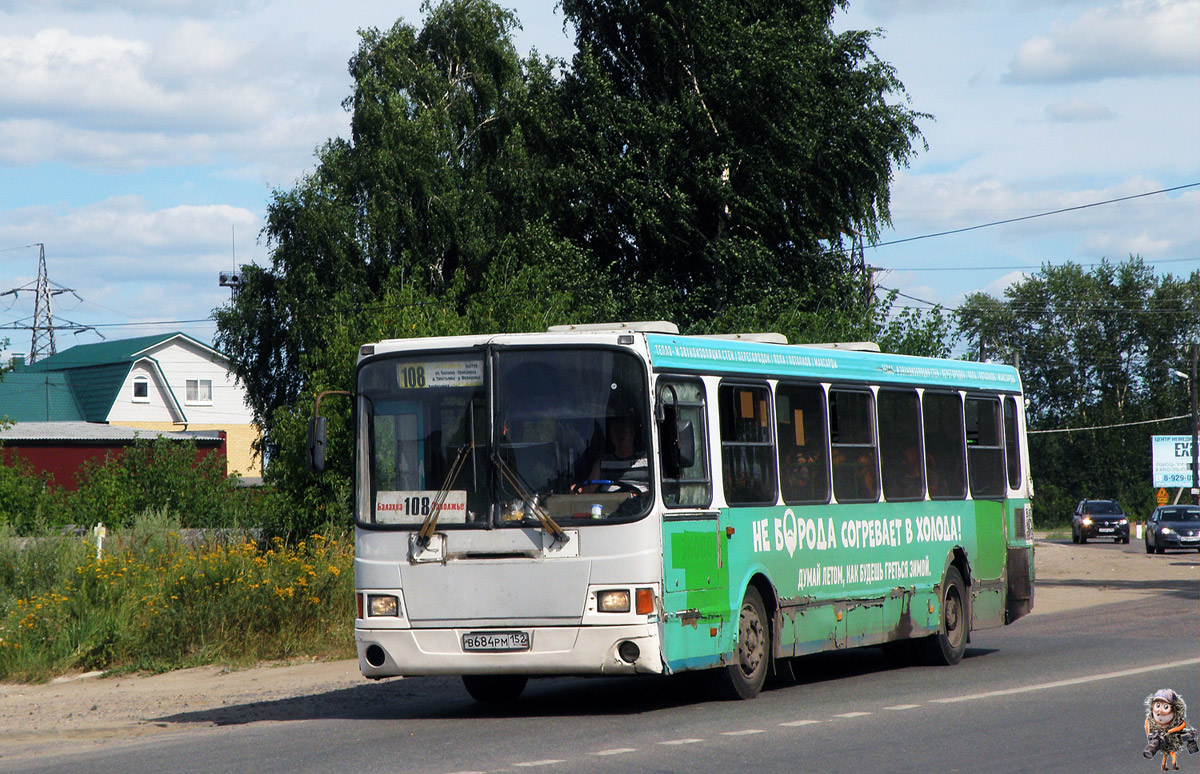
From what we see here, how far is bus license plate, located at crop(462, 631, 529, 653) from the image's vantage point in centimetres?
1120

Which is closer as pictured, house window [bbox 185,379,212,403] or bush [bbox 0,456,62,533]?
bush [bbox 0,456,62,533]

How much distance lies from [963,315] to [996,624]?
94.3 m

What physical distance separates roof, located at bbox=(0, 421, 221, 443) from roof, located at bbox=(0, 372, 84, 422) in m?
8.29

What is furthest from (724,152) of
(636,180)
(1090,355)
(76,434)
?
(1090,355)

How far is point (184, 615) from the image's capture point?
17266 mm

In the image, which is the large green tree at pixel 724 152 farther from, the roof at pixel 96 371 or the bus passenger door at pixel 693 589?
the roof at pixel 96 371

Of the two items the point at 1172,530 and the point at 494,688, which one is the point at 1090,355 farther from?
the point at 494,688

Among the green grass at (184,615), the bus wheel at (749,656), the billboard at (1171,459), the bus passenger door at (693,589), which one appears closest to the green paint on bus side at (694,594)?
the bus passenger door at (693,589)

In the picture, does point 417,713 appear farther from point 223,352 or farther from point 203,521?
point 223,352

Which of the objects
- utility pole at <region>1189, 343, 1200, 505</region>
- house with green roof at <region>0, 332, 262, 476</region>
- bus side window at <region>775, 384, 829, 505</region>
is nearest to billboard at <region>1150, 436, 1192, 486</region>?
utility pole at <region>1189, 343, 1200, 505</region>

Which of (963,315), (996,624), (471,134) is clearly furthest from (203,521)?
(963,315)

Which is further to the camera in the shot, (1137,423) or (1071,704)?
(1137,423)

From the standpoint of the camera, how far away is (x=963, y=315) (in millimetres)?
108438

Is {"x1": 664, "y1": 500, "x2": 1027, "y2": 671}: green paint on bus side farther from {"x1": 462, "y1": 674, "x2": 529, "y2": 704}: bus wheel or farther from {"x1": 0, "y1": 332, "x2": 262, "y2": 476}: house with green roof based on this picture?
{"x1": 0, "y1": 332, "x2": 262, "y2": 476}: house with green roof
